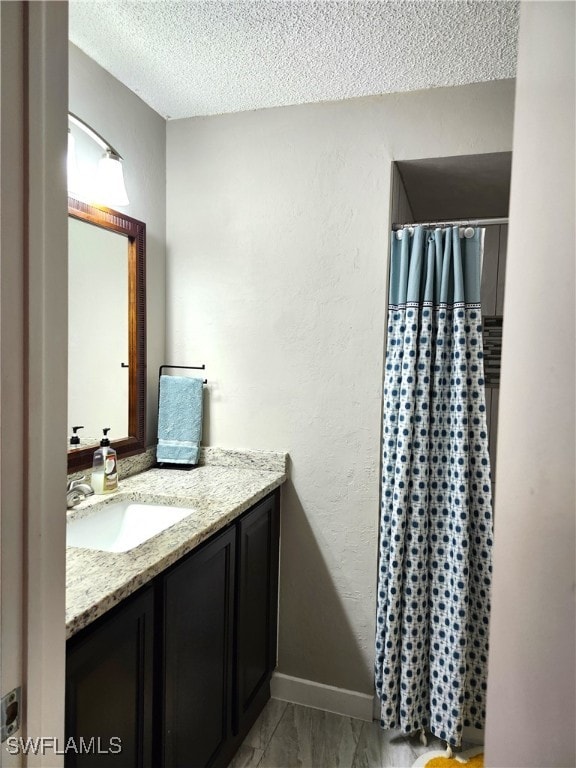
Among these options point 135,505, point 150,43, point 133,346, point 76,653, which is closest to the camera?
point 76,653

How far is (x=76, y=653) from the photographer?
0.94 metres

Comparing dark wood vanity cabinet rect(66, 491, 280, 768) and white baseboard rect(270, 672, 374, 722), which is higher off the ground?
dark wood vanity cabinet rect(66, 491, 280, 768)

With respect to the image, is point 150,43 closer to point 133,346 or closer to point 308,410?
point 133,346

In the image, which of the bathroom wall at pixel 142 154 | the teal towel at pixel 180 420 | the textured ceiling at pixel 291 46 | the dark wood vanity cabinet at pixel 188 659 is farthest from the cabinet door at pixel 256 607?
the textured ceiling at pixel 291 46

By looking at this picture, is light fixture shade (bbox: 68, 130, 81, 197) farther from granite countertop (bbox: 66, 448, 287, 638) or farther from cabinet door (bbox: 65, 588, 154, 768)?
cabinet door (bbox: 65, 588, 154, 768)

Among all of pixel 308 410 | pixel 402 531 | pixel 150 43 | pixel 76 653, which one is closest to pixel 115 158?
pixel 150 43

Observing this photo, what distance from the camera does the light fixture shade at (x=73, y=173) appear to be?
157 cm

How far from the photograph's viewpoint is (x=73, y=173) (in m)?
1.60

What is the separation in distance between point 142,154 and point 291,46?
74 centimetres

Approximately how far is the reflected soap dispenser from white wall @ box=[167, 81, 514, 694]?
505 mm

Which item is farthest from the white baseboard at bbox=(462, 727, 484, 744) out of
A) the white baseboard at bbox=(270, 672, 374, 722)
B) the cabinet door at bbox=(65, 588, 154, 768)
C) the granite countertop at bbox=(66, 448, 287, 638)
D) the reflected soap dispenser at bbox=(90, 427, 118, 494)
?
the reflected soap dispenser at bbox=(90, 427, 118, 494)

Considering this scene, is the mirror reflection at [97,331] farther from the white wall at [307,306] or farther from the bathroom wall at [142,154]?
the white wall at [307,306]

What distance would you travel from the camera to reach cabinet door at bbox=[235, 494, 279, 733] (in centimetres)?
171

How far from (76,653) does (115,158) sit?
4.87 feet
